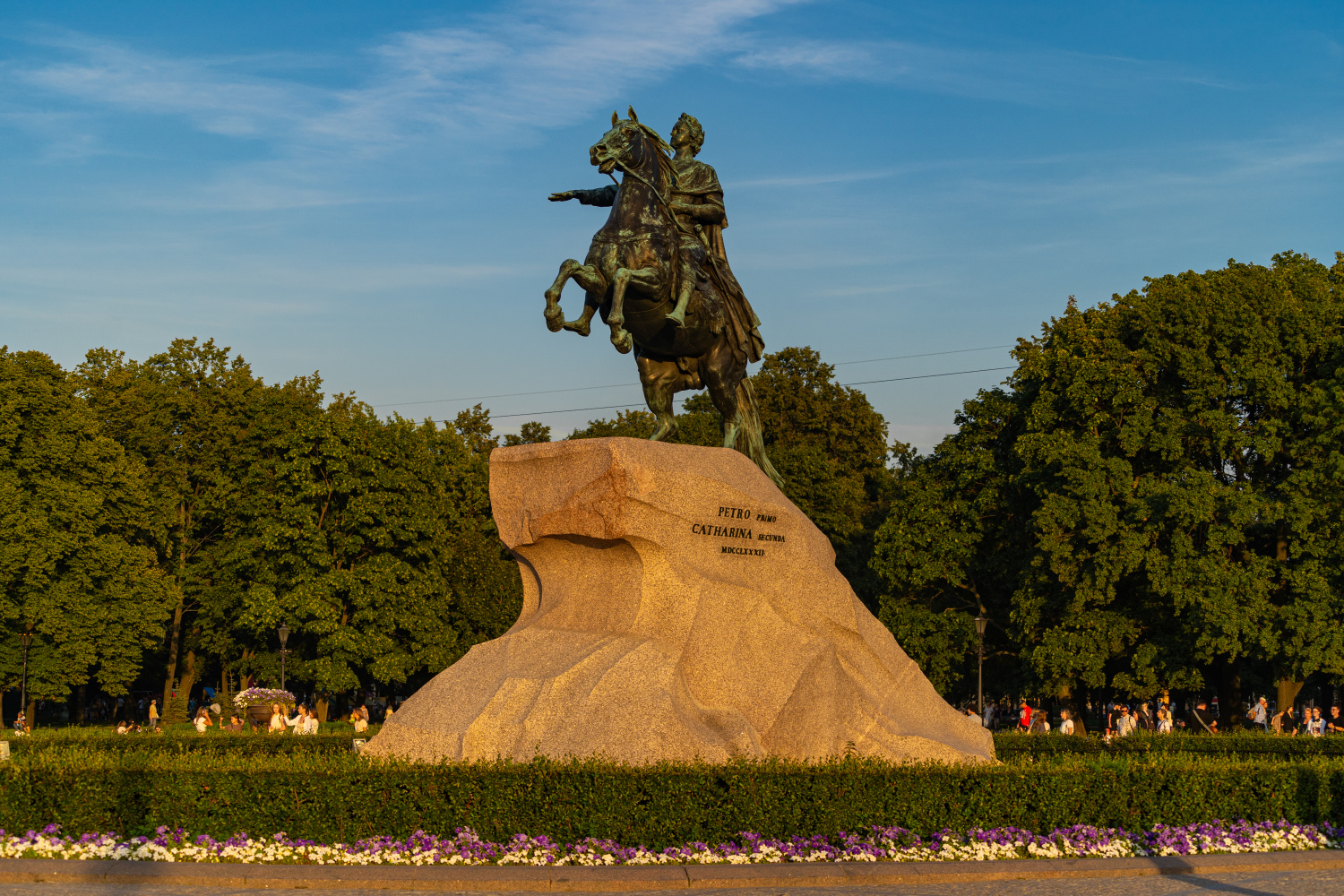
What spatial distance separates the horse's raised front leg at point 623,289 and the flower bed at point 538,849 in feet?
18.1

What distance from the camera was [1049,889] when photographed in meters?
10.9

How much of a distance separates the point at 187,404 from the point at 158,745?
3617 centimetres

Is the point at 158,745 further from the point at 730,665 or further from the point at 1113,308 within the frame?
the point at 1113,308

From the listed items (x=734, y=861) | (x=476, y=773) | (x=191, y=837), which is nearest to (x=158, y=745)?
(x=191, y=837)

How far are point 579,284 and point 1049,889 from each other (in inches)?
314

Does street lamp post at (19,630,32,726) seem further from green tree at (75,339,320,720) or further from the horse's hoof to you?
the horse's hoof

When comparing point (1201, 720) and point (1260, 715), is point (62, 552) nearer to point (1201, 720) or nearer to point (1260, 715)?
point (1201, 720)

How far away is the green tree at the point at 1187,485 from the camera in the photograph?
3275 centimetres

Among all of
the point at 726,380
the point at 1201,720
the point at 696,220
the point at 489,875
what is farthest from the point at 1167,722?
the point at 489,875

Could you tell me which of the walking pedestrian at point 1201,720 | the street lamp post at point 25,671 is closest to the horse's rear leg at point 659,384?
the walking pedestrian at point 1201,720

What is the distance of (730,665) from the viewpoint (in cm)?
1406

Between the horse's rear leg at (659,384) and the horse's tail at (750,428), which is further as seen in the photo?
the horse's tail at (750,428)

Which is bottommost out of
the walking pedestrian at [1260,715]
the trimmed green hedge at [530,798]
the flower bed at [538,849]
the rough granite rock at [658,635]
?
the walking pedestrian at [1260,715]

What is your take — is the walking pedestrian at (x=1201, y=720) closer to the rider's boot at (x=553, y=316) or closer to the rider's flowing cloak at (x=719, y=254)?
the rider's flowing cloak at (x=719, y=254)
